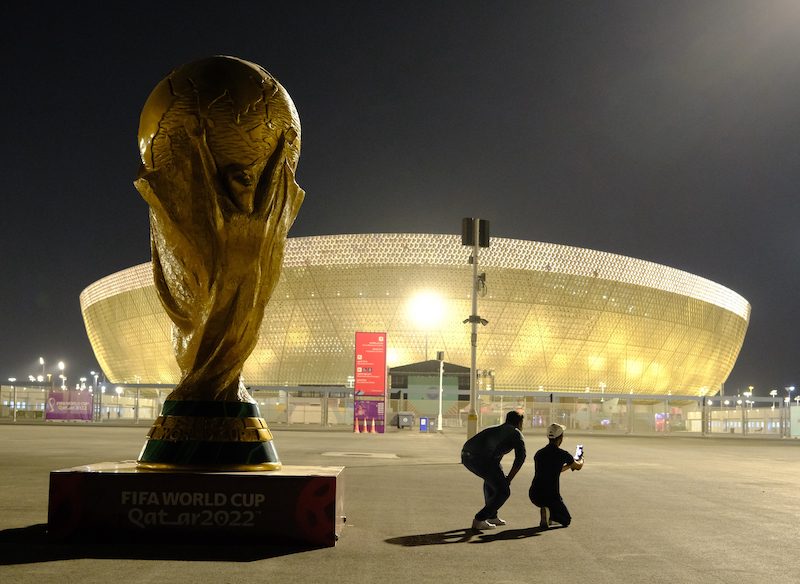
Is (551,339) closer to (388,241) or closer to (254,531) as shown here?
(388,241)

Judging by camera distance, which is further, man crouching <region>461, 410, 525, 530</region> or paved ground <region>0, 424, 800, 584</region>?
man crouching <region>461, 410, 525, 530</region>

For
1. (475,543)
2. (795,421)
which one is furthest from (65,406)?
(475,543)

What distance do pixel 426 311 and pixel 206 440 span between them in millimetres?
58678

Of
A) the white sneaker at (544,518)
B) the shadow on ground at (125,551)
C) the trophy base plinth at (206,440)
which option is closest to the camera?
the shadow on ground at (125,551)

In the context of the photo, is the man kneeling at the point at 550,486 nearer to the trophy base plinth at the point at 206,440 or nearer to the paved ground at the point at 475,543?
the paved ground at the point at 475,543

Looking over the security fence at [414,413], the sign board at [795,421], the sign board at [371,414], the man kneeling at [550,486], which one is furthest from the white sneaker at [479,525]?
the sign board at [795,421]

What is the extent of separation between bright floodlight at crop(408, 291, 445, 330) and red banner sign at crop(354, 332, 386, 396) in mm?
25950

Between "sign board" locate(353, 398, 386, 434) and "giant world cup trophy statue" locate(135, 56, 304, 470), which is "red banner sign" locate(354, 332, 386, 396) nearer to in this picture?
"sign board" locate(353, 398, 386, 434)

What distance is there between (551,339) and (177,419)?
215 feet

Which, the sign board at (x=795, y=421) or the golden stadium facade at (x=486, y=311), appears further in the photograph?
the golden stadium facade at (x=486, y=311)

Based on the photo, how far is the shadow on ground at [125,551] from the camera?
6.54 metres

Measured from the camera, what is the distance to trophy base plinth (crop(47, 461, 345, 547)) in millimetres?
7172

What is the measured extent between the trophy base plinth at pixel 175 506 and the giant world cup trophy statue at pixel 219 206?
25.2 inches

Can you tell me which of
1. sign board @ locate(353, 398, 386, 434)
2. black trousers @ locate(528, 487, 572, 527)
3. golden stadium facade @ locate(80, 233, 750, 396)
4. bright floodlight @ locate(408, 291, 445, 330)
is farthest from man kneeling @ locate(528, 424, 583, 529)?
bright floodlight @ locate(408, 291, 445, 330)
